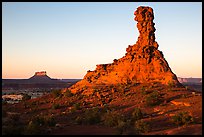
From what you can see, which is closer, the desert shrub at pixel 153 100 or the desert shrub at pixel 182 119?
the desert shrub at pixel 182 119

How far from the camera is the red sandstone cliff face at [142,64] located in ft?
133

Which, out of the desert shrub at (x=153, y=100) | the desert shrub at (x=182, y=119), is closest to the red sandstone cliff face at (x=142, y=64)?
the desert shrub at (x=153, y=100)

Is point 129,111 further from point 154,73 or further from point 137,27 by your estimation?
point 137,27

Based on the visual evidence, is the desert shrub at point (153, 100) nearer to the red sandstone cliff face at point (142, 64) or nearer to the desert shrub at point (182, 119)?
the red sandstone cliff face at point (142, 64)

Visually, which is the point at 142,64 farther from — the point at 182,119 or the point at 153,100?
the point at 182,119

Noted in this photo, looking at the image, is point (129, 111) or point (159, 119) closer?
point (159, 119)

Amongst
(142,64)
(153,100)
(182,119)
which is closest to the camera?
(182,119)

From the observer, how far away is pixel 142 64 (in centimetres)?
4106

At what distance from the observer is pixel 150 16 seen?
4231 centimetres

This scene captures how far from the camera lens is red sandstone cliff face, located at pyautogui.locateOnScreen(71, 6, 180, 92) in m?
40.4

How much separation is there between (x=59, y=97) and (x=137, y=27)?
14.4 meters

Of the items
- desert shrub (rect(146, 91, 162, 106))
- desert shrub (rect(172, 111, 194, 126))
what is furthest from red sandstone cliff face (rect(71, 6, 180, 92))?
desert shrub (rect(172, 111, 194, 126))

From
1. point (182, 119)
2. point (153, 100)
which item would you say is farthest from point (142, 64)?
point (182, 119)

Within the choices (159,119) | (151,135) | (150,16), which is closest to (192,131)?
(151,135)
